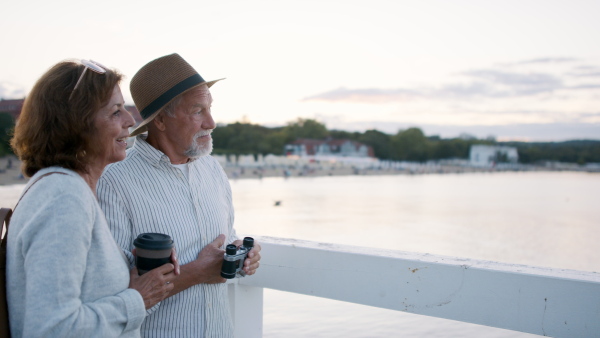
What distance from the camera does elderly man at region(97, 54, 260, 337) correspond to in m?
1.72

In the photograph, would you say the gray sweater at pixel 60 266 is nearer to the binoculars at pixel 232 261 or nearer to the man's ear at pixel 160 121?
the binoculars at pixel 232 261

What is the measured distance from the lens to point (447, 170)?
94.1 metres

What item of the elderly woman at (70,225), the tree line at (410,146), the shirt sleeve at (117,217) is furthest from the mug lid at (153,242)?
the tree line at (410,146)

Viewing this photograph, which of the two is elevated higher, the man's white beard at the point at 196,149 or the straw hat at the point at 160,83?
the straw hat at the point at 160,83

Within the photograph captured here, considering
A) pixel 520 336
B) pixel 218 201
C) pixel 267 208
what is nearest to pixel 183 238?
pixel 218 201

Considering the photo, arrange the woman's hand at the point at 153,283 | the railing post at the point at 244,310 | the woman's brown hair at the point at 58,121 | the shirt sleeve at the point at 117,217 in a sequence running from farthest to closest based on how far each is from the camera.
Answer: the railing post at the point at 244,310, the shirt sleeve at the point at 117,217, the woman's hand at the point at 153,283, the woman's brown hair at the point at 58,121

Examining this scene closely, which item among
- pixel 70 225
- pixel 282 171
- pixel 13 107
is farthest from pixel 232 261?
pixel 282 171

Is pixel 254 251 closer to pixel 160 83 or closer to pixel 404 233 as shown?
pixel 160 83

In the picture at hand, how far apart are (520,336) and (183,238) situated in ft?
14.7

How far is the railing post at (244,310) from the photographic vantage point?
232 centimetres

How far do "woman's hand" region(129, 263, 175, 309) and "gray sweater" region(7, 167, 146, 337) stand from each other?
10cm

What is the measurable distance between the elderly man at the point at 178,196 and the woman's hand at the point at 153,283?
145 mm

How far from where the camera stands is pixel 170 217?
70.6 inches

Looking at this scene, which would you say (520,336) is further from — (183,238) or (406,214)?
(406,214)
